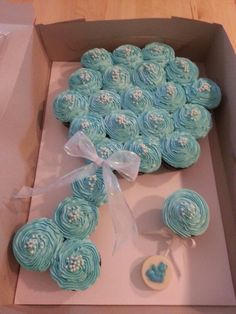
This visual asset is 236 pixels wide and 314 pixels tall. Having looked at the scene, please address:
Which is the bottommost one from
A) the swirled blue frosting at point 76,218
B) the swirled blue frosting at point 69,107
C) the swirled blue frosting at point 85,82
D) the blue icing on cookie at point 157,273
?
the blue icing on cookie at point 157,273

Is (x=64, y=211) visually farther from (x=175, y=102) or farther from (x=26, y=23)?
(x=26, y=23)

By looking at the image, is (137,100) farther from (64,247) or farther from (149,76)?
(64,247)

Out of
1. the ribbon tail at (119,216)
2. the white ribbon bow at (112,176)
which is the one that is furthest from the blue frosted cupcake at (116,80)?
the ribbon tail at (119,216)

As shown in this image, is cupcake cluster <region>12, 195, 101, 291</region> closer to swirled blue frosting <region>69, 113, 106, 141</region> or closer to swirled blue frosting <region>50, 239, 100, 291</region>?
swirled blue frosting <region>50, 239, 100, 291</region>

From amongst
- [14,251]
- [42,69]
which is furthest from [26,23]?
[14,251]

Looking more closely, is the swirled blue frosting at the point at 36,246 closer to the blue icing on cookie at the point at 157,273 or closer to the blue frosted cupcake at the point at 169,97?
the blue icing on cookie at the point at 157,273

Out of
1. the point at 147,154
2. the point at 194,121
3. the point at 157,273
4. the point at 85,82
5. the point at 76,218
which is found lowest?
the point at 157,273

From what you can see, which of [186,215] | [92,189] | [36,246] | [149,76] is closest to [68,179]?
[92,189]
